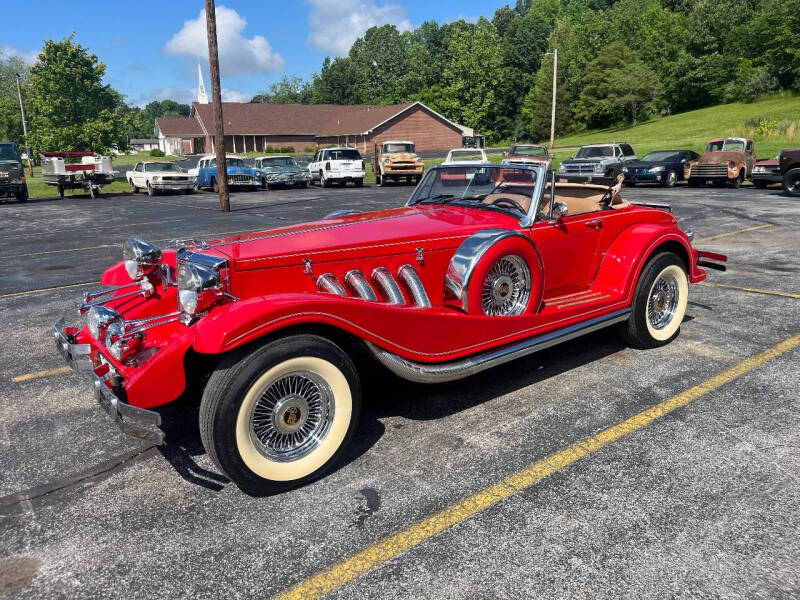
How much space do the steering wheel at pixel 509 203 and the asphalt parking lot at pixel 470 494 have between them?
1.37 m

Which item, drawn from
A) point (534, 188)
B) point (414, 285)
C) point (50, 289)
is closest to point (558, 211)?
point (534, 188)

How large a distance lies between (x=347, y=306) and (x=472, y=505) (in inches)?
50.3

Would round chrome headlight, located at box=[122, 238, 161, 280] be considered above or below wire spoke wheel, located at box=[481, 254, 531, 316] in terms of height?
above

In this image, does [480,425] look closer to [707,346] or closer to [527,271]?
[527,271]

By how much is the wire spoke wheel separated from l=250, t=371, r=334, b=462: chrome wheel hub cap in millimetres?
1437

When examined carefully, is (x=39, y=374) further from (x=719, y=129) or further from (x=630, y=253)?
(x=719, y=129)

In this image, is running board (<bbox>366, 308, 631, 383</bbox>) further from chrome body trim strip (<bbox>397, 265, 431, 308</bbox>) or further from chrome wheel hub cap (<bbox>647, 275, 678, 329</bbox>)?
chrome wheel hub cap (<bbox>647, 275, 678, 329</bbox>)

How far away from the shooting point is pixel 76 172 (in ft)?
87.2

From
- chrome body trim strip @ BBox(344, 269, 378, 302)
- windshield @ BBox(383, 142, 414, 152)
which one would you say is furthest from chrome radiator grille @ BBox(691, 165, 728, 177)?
chrome body trim strip @ BBox(344, 269, 378, 302)

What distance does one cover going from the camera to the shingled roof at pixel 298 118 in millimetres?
63438

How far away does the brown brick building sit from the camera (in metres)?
62.9

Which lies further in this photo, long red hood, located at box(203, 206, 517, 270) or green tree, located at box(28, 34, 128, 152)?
green tree, located at box(28, 34, 128, 152)

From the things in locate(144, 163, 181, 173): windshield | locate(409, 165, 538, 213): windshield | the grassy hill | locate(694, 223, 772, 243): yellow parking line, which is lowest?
locate(694, 223, 772, 243): yellow parking line

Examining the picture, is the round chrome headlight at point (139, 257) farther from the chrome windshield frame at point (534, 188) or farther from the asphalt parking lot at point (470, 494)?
the chrome windshield frame at point (534, 188)
